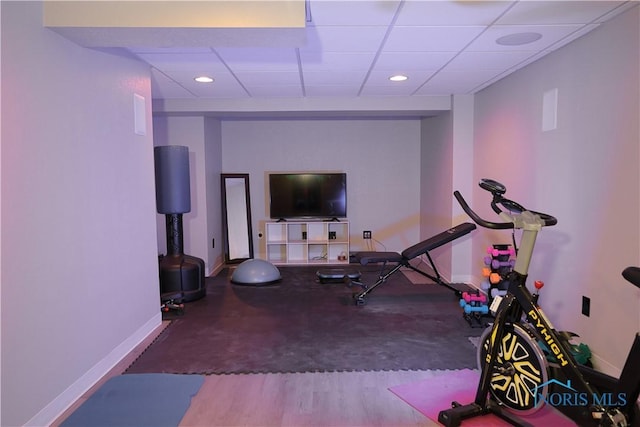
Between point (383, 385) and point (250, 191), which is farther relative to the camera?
point (250, 191)

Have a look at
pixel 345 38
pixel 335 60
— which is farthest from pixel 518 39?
pixel 335 60

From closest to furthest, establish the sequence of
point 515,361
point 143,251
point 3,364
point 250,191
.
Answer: point 3,364 → point 515,361 → point 143,251 → point 250,191

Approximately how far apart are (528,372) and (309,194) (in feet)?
14.8

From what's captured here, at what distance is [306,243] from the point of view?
618 cm

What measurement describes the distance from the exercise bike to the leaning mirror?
452 cm

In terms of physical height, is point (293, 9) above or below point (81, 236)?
above

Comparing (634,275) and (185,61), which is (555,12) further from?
(185,61)

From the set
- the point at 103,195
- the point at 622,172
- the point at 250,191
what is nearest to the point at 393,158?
the point at 250,191

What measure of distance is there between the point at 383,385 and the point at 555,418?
3.08ft

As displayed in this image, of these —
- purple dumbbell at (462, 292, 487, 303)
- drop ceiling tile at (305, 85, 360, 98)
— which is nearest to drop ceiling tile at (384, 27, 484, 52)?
drop ceiling tile at (305, 85, 360, 98)

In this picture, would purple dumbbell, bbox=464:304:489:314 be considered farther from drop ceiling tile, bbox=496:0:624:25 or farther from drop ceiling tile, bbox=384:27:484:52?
drop ceiling tile, bbox=496:0:624:25

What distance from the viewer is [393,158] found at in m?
6.49

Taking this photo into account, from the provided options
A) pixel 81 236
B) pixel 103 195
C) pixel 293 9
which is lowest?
pixel 81 236

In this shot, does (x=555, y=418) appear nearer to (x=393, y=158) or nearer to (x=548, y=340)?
(x=548, y=340)
